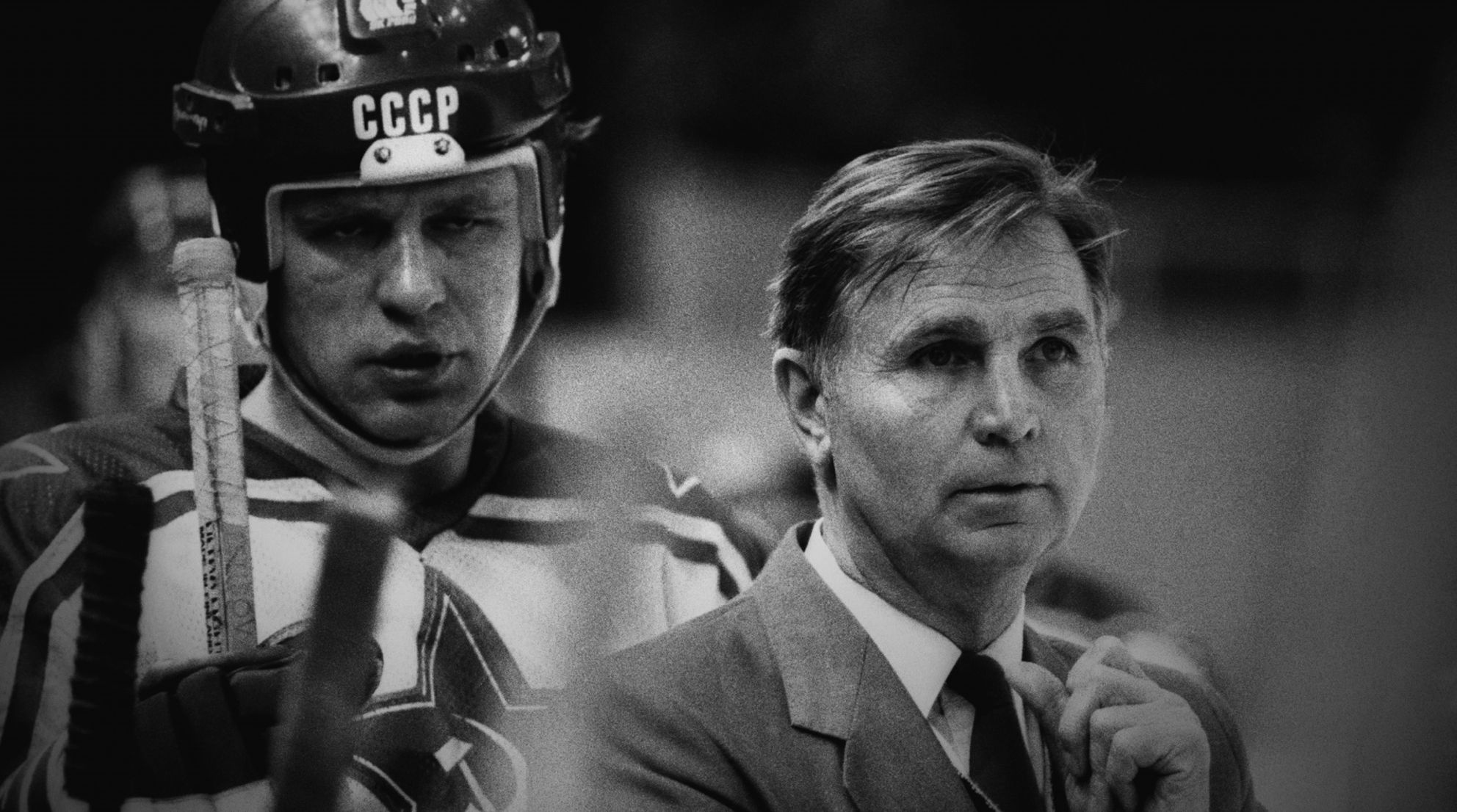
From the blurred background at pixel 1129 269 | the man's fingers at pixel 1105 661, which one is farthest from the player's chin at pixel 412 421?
the man's fingers at pixel 1105 661

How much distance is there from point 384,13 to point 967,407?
96 cm

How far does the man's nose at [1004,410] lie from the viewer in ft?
7.47

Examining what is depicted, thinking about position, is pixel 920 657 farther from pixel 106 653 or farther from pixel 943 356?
pixel 106 653

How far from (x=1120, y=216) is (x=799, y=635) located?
3.03 ft

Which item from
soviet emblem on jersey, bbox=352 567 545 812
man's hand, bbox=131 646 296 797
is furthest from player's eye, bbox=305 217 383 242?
man's hand, bbox=131 646 296 797

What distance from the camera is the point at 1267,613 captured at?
280 centimetres

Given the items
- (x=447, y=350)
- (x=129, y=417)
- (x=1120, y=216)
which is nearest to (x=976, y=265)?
(x=1120, y=216)

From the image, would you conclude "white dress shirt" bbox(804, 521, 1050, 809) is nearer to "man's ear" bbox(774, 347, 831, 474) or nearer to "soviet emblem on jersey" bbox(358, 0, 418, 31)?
"man's ear" bbox(774, 347, 831, 474)

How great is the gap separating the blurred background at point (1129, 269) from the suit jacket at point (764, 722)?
28cm

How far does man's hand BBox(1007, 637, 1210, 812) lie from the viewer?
2295mm

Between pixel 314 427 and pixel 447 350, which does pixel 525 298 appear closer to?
pixel 447 350

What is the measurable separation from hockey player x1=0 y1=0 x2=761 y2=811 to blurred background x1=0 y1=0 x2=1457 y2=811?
0.09m

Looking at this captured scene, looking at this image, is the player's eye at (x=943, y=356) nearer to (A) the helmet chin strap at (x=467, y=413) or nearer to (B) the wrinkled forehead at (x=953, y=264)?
(B) the wrinkled forehead at (x=953, y=264)

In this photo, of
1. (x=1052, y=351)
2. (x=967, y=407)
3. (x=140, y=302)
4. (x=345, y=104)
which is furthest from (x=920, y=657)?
(x=140, y=302)
